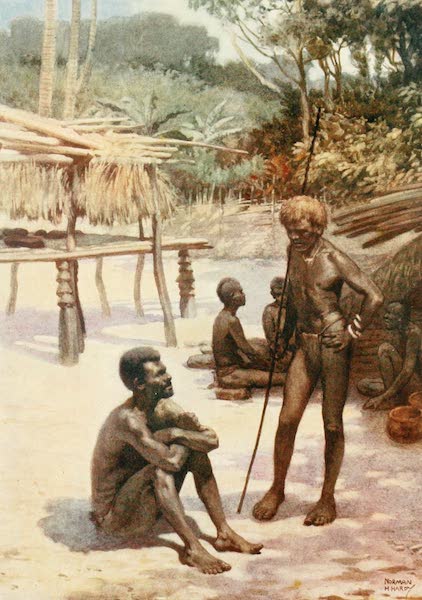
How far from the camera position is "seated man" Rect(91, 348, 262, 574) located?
5523mm

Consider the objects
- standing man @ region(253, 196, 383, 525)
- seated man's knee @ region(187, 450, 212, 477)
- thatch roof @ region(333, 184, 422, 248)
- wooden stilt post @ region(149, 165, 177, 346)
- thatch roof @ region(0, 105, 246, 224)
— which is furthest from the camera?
wooden stilt post @ region(149, 165, 177, 346)

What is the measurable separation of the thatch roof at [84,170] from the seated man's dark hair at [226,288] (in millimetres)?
505

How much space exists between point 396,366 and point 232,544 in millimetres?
1481

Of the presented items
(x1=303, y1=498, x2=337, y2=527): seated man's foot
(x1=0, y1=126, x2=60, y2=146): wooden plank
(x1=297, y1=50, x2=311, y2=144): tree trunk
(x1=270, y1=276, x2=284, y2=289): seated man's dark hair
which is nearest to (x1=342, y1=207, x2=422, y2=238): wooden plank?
(x1=270, y1=276, x2=284, y2=289): seated man's dark hair

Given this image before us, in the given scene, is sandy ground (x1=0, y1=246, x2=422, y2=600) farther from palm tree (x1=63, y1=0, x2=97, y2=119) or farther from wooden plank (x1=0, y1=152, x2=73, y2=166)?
palm tree (x1=63, y1=0, x2=97, y2=119)

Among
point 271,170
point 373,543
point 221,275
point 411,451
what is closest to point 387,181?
point 271,170

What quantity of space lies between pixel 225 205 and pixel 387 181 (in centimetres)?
92

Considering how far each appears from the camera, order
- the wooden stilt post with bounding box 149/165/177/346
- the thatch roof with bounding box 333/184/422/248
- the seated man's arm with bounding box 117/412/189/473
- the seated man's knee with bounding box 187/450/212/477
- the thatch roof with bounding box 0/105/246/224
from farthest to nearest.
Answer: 1. the wooden stilt post with bounding box 149/165/177/346
2. the thatch roof with bounding box 333/184/422/248
3. the thatch roof with bounding box 0/105/246/224
4. the seated man's knee with bounding box 187/450/212/477
5. the seated man's arm with bounding box 117/412/189/473

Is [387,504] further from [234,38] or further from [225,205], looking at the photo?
[234,38]

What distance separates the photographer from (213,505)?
18.4 ft

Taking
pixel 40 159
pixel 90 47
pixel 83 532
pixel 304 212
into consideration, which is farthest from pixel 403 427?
pixel 90 47

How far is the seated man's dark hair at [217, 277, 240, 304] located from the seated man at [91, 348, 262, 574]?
638 millimetres

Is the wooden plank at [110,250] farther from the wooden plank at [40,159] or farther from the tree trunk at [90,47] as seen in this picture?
Result: the tree trunk at [90,47]

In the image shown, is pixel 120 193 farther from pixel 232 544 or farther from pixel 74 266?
pixel 232 544
